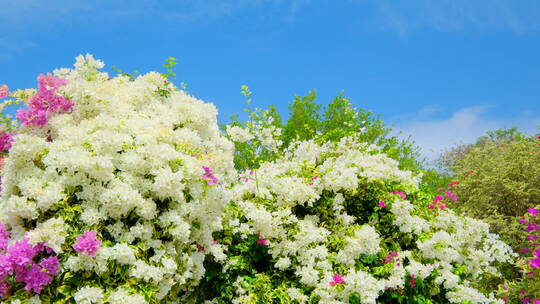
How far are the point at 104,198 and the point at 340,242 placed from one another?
3.65 metres

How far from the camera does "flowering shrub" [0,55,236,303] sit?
4.77m

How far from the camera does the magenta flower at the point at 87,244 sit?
15.3 ft

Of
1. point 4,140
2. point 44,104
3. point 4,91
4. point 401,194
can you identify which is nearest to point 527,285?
point 401,194

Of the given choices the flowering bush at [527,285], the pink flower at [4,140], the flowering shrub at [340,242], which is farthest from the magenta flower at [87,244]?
the flowering bush at [527,285]

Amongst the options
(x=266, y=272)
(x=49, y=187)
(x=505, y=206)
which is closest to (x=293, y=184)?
(x=266, y=272)

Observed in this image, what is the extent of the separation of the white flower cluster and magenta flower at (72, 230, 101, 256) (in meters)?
2.47

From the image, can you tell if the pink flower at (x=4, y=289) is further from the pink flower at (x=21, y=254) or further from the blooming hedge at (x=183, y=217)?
the pink flower at (x=21, y=254)

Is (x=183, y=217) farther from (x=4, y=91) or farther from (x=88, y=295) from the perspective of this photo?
(x=4, y=91)

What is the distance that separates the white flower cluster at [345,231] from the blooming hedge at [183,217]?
0.08 ft

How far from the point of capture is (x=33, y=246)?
4.76 m

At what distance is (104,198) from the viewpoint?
494cm

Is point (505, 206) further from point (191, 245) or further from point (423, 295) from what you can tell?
point (191, 245)

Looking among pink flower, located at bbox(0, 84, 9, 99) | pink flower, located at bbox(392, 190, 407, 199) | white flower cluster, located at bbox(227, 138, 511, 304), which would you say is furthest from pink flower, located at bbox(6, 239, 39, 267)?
pink flower, located at bbox(392, 190, 407, 199)

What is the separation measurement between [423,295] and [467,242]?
1622 mm
